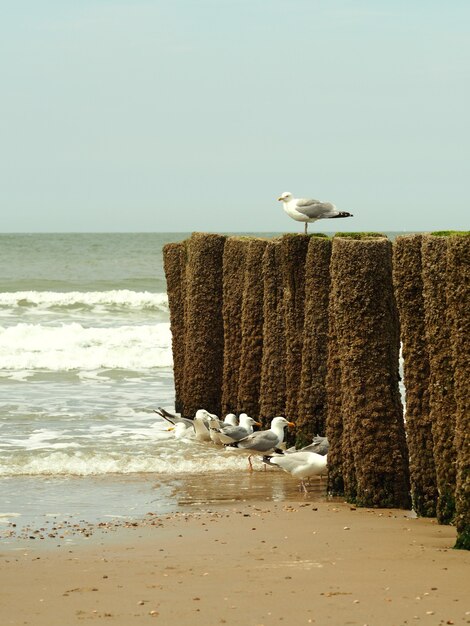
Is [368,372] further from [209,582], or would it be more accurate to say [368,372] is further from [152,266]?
[152,266]

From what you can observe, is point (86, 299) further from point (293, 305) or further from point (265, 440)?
point (265, 440)

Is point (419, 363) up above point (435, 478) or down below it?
above

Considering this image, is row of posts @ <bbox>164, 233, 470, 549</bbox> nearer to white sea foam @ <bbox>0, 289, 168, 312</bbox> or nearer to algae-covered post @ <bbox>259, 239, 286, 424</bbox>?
algae-covered post @ <bbox>259, 239, 286, 424</bbox>

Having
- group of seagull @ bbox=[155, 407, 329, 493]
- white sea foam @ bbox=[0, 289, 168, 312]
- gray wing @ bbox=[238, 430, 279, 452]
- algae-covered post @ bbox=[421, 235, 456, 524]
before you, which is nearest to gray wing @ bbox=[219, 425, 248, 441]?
group of seagull @ bbox=[155, 407, 329, 493]

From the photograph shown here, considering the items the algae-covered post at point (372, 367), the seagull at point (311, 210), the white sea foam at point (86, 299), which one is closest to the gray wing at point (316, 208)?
the seagull at point (311, 210)

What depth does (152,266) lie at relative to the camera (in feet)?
164

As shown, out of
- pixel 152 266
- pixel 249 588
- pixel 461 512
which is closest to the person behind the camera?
pixel 249 588

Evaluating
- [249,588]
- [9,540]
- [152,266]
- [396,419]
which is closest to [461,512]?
[249,588]

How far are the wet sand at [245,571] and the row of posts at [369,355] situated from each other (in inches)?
14.8

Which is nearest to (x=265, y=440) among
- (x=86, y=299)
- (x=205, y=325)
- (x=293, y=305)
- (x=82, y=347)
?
(x=293, y=305)

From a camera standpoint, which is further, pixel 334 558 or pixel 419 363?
pixel 419 363

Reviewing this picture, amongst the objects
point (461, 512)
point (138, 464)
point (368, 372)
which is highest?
point (368, 372)

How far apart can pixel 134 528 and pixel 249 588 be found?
2260 millimetres

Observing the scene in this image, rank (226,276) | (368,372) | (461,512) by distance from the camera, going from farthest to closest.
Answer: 1. (226,276)
2. (368,372)
3. (461,512)
